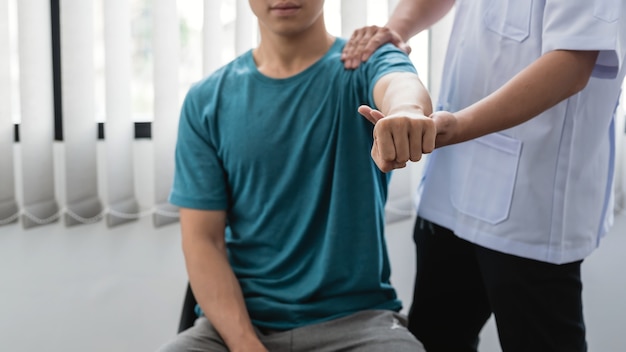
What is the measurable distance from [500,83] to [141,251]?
3.72 feet

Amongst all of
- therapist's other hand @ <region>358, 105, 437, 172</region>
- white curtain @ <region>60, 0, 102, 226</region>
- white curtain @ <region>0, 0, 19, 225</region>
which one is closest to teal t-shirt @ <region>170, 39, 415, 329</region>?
therapist's other hand @ <region>358, 105, 437, 172</region>

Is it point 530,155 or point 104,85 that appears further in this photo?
point 104,85

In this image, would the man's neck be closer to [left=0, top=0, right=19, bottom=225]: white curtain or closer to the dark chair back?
the dark chair back

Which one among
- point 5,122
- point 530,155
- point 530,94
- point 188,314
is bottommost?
point 188,314

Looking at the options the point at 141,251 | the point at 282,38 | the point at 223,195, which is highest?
the point at 282,38

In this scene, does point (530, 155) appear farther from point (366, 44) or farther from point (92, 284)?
point (92, 284)

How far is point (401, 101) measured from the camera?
3.48ft

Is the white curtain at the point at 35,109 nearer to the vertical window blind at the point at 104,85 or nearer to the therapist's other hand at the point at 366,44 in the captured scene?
the vertical window blind at the point at 104,85

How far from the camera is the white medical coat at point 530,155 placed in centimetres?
115

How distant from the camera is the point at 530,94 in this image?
1024mm

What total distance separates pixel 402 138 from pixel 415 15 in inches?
25.3

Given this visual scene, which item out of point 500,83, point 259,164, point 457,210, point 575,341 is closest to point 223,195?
point 259,164

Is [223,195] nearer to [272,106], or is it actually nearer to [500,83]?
[272,106]

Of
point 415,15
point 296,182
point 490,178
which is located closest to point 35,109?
point 296,182
